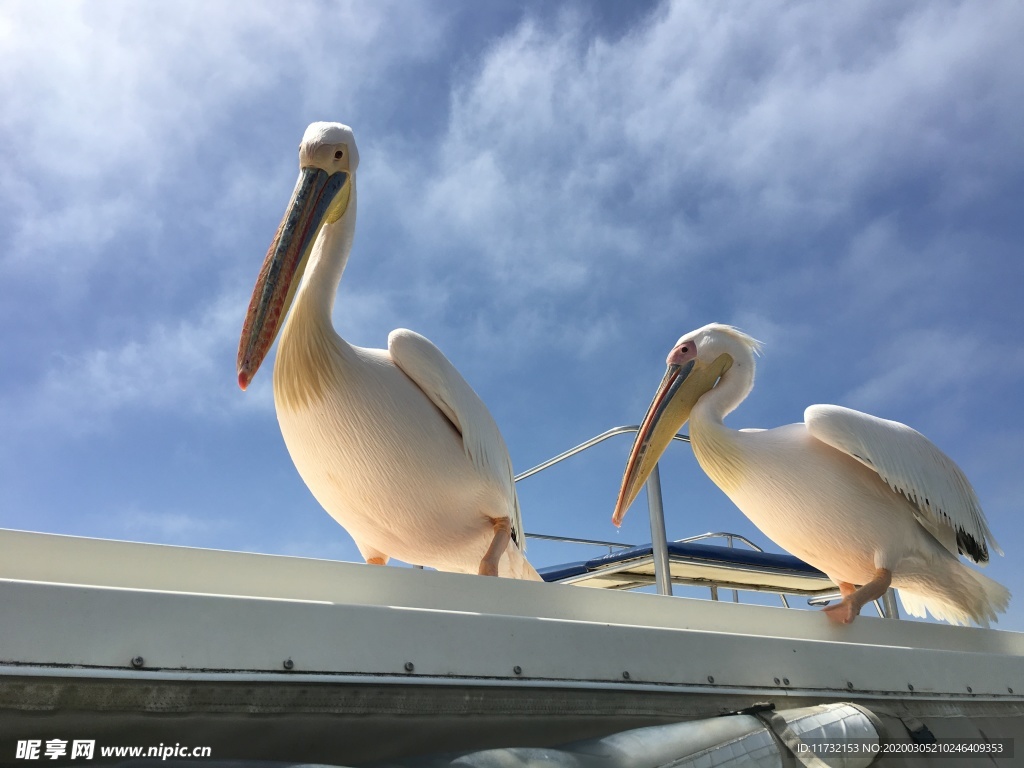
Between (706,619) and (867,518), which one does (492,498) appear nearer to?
(706,619)

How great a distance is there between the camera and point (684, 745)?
1.63m

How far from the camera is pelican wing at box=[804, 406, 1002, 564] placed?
3020 millimetres

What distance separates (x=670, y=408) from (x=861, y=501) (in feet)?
2.94

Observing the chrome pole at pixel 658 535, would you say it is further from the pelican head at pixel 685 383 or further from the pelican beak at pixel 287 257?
the pelican beak at pixel 287 257

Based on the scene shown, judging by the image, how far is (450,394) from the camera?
2729mm

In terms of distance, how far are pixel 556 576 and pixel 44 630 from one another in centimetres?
421

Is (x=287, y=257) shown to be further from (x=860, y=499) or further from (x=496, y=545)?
(x=860, y=499)

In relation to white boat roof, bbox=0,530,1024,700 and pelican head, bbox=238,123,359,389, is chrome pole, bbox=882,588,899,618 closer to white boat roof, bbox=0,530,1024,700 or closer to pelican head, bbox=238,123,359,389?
white boat roof, bbox=0,530,1024,700

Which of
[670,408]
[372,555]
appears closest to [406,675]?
[372,555]

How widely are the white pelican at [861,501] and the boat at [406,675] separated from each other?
28.6 inches

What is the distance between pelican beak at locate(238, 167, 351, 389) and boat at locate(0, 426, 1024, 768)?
2.97 feet

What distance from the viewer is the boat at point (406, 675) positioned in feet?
3.98

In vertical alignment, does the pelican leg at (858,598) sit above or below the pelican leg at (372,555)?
below

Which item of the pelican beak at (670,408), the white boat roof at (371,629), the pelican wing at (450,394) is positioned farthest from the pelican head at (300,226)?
the pelican beak at (670,408)
